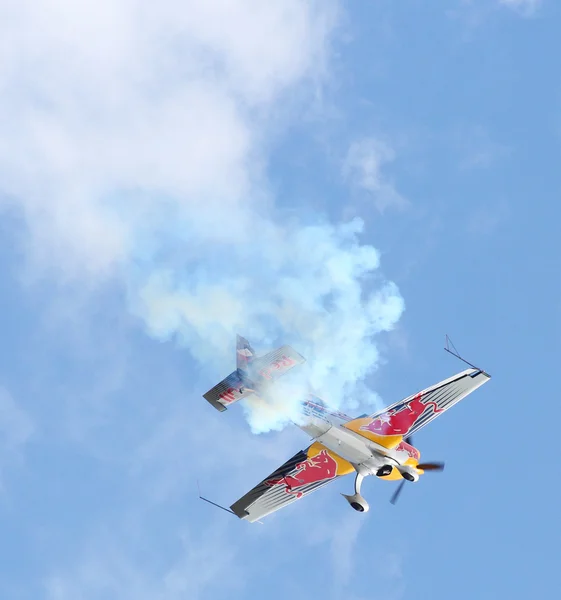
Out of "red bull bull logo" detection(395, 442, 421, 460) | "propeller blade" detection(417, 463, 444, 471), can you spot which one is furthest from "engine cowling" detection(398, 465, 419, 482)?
"red bull bull logo" detection(395, 442, 421, 460)

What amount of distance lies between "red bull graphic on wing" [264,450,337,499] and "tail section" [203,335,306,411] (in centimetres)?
494

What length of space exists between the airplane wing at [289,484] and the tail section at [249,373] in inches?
179

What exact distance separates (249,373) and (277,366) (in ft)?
4.79

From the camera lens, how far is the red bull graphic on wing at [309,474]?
45906 millimetres

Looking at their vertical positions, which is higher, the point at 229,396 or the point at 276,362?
the point at 276,362

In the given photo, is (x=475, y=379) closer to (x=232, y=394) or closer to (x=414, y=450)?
(x=414, y=450)

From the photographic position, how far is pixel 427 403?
152 ft

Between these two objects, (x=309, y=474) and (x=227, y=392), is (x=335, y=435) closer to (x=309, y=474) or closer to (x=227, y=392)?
(x=309, y=474)

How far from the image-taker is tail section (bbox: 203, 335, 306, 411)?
44188mm

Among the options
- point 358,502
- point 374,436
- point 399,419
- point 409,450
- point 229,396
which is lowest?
point 358,502

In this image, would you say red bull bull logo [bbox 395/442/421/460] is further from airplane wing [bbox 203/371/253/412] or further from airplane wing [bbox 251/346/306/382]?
airplane wing [bbox 203/371/253/412]

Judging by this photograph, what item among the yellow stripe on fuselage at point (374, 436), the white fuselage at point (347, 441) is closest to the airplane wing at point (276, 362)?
the white fuselage at point (347, 441)

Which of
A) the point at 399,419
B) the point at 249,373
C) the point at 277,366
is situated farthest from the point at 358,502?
the point at 249,373

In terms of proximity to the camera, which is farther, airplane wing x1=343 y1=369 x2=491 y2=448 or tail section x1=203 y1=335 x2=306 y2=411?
airplane wing x1=343 y1=369 x2=491 y2=448
